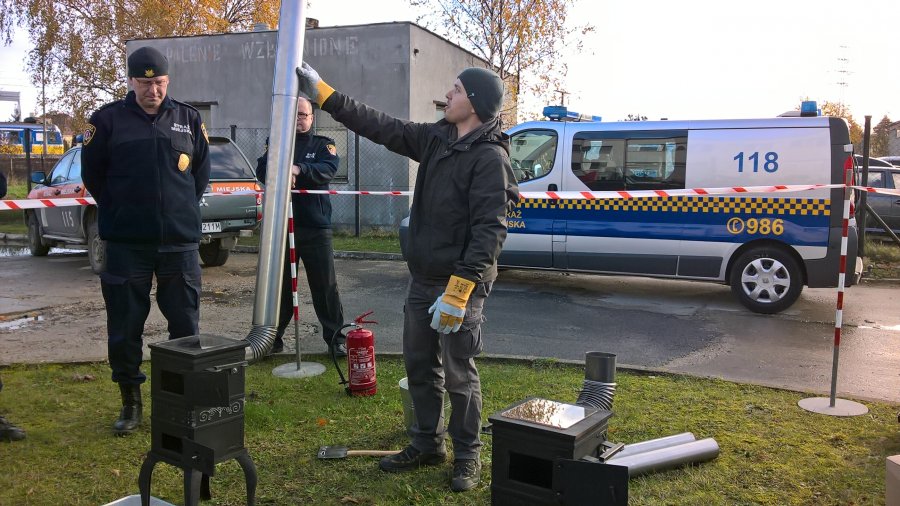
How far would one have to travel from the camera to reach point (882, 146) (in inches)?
2233

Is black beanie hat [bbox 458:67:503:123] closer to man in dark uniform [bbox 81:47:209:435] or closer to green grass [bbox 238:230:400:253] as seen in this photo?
man in dark uniform [bbox 81:47:209:435]

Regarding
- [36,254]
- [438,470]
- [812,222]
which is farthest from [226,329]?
[36,254]

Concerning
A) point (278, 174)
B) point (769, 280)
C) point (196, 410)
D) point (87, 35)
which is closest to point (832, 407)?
point (769, 280)

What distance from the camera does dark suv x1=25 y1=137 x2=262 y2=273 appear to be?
33.1 ft

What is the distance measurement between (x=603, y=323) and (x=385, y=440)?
408 cm

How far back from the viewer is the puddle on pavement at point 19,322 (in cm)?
712

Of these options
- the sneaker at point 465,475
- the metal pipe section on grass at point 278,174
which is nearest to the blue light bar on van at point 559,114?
the metal pipe section on grass at point 278,174

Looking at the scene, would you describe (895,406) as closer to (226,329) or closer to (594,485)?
(594,485)

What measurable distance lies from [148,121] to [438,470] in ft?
8.50

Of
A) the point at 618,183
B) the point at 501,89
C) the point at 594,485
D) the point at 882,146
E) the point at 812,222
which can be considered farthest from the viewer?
the point at 882,146

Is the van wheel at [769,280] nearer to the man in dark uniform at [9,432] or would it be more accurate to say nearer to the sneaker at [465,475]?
the sneaker at [465,475]

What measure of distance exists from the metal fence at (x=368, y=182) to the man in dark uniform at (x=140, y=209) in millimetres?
11394

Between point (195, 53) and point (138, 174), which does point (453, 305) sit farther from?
point (195, 53)

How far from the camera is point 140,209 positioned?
4047mm
